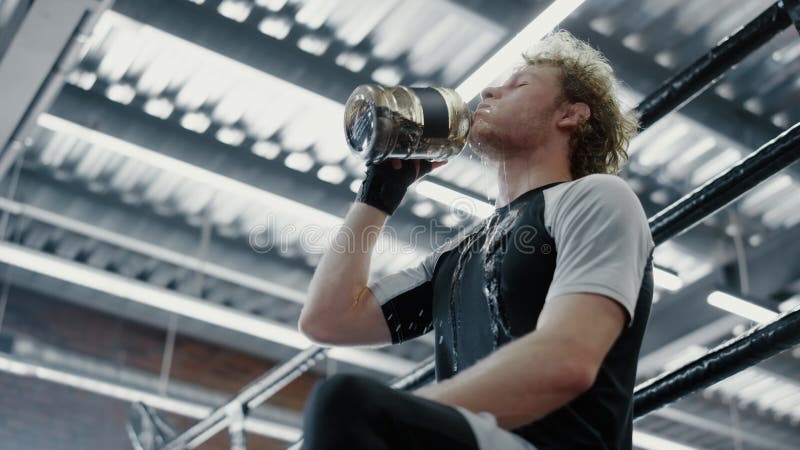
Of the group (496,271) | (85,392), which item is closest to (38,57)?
(496,271)

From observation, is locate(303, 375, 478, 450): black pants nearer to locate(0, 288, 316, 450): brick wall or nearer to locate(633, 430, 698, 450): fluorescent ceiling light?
locate(0, 288, 316, 450): brick wall

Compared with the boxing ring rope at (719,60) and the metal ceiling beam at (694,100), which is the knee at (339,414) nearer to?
the boxing ring rope at (719,60)

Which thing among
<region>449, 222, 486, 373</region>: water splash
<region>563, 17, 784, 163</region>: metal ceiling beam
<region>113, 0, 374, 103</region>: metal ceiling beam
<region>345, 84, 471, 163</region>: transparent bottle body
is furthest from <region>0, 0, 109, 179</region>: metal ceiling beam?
<region>449, 222, 486, 373</region>: water splash

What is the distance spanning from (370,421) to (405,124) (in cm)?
84

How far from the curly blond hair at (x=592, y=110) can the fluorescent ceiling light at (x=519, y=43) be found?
1.39m

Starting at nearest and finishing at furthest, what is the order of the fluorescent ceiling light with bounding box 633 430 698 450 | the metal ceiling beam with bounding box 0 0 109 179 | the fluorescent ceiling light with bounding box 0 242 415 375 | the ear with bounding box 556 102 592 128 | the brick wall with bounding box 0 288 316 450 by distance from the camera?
the ear with bounding box 556 102 592 128 < the metal ceiling beam with bounding box 0 0 109 179 < the fluorescent ceiling light with bounding box 0 242 415 375 < the brick wall with bounding box 0 288 316 450 < the fluorescent ceiling light with bounding box 633 430 698 450

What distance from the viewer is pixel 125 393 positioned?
6844 mm

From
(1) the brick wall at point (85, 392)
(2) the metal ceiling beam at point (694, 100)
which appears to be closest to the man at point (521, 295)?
(2) the metal ceiling beam at point (694, 100)

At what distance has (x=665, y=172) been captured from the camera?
536cm

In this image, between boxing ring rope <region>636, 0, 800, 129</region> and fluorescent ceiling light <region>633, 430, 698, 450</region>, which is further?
fluorescent ceiling light <region>633, 430, 698, 450</region>

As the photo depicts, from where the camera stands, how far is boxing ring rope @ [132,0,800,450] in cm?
136

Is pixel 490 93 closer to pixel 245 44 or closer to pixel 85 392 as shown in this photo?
pixel 245 44

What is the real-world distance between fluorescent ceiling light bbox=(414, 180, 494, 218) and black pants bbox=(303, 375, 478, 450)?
3728mm

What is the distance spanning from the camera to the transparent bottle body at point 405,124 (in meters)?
1.65
